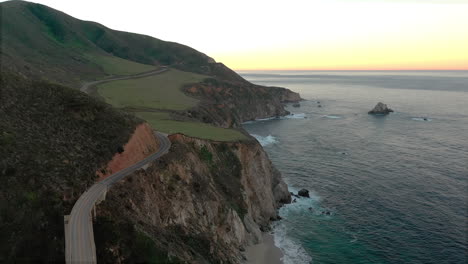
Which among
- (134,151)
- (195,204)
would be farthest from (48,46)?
(195,204)

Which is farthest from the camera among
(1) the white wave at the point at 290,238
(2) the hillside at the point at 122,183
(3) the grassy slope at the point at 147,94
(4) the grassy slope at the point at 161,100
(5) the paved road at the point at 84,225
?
(3) the grassy slope at the point at 147,94

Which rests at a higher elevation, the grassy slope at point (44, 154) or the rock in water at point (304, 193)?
the grassy slope at point (44, 154)

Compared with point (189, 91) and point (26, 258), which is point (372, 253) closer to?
point (26, 258)

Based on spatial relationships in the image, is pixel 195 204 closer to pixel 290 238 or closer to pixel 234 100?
pixel 290 238

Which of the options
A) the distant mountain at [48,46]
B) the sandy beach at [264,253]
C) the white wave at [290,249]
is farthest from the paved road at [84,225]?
the distant mountain at [48,46]

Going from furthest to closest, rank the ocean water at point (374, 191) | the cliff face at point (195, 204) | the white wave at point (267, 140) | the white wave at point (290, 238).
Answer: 1. the white wave at point (267, 140)
2. the ocean water at point (374, 191)
3. the white wave at point (290, 238)
4. the cliff face at point (195, 204)

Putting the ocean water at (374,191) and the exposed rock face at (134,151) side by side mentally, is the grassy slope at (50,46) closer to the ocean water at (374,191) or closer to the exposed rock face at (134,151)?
the exposed rock face at (134,151)
